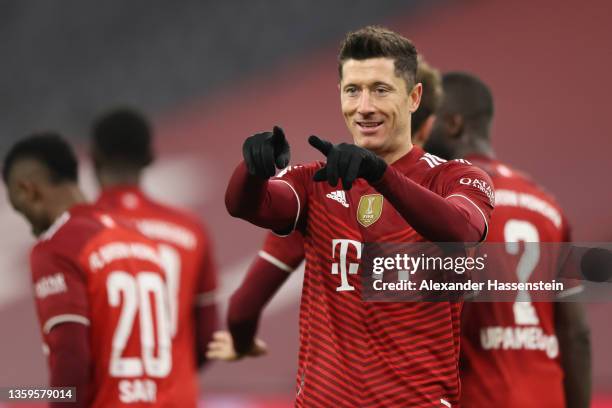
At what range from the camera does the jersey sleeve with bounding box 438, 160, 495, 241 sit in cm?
268

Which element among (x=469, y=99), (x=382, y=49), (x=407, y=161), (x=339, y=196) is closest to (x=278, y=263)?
(x=339, y=196)

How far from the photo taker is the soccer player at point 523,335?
374 centimetres

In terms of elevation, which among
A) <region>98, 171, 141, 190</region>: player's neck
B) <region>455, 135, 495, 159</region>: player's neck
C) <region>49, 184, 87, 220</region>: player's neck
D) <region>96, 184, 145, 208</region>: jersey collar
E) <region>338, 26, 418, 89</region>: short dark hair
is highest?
<region>98, 171, 141, 190</region>: player's neck

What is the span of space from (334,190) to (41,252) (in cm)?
130

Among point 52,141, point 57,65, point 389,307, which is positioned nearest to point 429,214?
point 389,307

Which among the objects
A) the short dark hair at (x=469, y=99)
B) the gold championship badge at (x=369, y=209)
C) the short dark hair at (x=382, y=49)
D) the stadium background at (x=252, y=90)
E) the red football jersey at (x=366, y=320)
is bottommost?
the red football jersey at (x=366, y=320)

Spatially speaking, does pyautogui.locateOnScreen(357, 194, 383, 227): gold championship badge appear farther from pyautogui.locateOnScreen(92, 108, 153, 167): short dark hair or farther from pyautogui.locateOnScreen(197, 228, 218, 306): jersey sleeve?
pyautogui.locateOnScreen(92, 108, 153, 167): short dark hair

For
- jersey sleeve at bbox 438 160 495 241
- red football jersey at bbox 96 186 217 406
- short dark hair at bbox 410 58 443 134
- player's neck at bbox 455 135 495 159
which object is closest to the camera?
jersey sleeve at bbox 438 160 495 241

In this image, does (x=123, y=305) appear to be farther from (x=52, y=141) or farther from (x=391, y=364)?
(x=391, y=364)

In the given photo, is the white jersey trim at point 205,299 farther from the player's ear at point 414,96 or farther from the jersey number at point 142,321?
the player's ear at point 414,96

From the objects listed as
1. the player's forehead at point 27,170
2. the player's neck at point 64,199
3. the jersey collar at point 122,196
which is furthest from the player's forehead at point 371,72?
the jersey collar at point 122,196

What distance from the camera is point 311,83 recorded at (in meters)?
8.26

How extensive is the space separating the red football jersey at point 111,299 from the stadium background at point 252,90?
3.47 meters

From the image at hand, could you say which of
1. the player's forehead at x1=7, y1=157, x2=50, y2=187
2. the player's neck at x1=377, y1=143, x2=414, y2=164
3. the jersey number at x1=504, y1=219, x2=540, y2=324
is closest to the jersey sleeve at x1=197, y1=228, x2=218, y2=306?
the player's forehead at x1=7, y1=157, x2=50, y2=187
